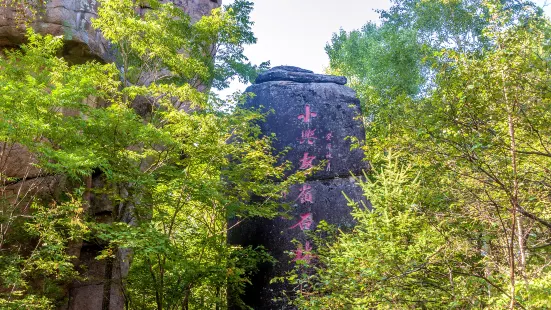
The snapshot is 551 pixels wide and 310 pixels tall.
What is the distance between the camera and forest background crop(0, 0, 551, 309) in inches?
129

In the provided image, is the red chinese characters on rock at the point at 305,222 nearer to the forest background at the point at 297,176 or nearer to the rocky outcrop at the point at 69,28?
the forest background at the point at 297,176

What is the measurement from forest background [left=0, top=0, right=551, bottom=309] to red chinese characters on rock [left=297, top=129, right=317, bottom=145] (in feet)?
2.98

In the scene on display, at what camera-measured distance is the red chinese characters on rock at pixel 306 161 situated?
26.9 feet

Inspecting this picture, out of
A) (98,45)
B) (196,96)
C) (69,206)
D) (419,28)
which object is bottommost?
(69,206)

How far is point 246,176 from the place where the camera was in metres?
7.41

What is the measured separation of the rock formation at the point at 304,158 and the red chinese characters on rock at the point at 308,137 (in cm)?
2

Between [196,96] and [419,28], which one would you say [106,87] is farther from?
[419,28]

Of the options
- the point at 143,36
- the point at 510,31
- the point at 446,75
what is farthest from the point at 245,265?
the point at 510,31

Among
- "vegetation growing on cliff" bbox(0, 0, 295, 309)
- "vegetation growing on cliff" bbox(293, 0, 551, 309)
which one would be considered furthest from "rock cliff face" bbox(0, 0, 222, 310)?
"vegetation growing on cliff" bbox(293, 0, 551, 309)

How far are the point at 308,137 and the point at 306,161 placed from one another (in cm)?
53

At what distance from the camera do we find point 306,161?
8.28 meters

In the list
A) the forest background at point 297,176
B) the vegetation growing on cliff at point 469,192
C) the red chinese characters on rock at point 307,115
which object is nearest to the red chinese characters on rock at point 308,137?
the red chinese characters on rock at point 307,115

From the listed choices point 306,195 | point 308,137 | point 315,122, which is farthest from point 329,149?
point 306,195

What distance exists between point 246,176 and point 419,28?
10168 millimetres
